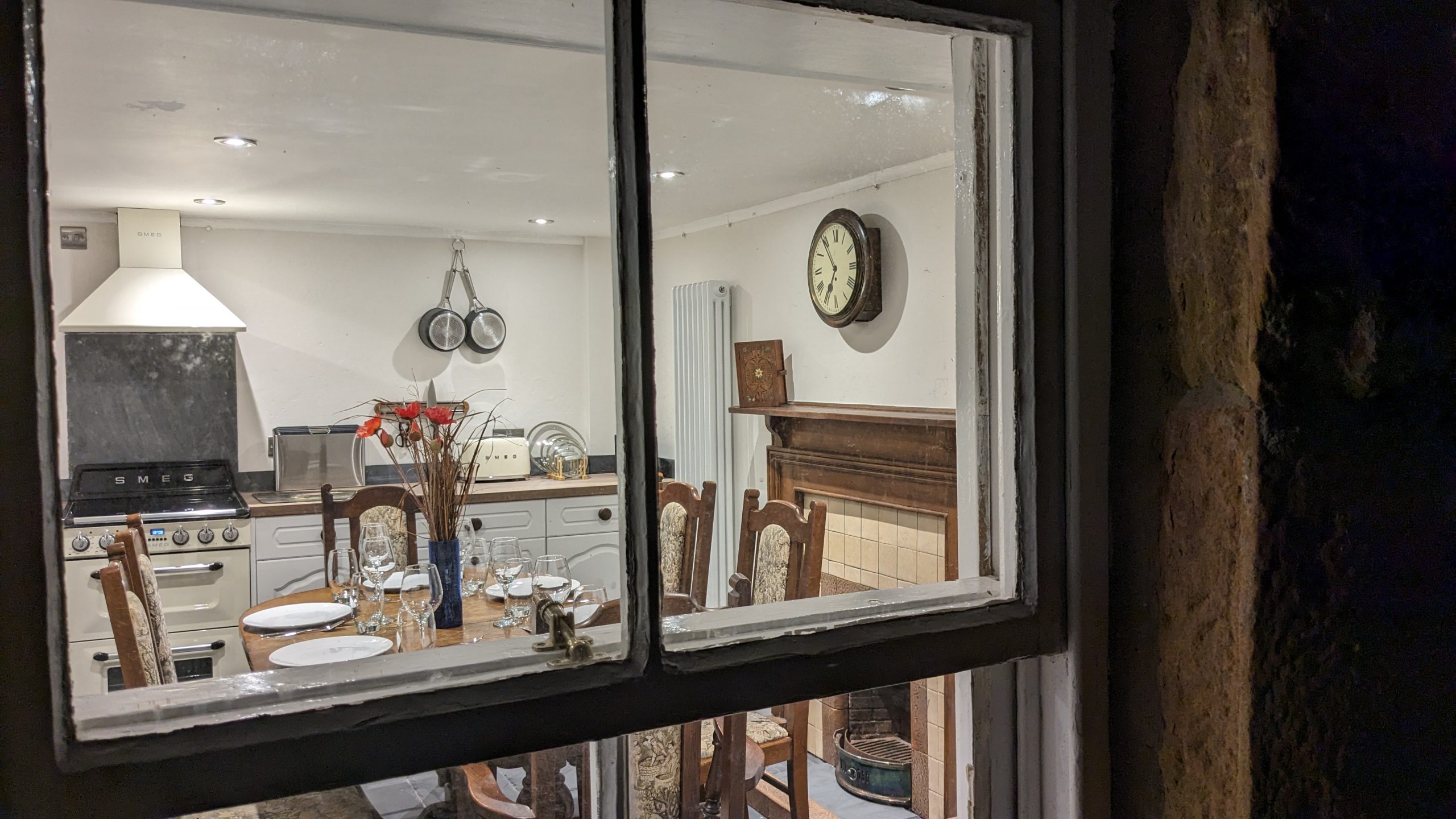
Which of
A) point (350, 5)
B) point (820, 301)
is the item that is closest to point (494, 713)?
point (350, 5)

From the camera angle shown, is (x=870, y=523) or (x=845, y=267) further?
(x=845, y=267)

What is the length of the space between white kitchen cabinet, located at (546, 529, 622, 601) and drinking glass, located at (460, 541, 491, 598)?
1.41 meters

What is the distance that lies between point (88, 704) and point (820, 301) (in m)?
0.67

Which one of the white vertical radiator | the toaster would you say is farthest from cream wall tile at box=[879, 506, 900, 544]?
the toaster

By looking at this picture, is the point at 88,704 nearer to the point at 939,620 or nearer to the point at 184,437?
the point at 939,620

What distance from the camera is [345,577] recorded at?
6.45 feet

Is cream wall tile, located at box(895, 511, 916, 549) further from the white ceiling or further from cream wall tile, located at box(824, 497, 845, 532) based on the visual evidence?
the white ceiling

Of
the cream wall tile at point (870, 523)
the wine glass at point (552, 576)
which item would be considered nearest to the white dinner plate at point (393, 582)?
the wine glass at point (552, 576)

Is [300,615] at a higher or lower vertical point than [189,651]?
lower

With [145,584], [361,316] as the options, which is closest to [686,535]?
[145,584]

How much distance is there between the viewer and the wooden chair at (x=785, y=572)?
54cm

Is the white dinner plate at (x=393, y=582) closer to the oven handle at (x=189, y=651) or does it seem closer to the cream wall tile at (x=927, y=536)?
the oven handle at (x=189, y=651)

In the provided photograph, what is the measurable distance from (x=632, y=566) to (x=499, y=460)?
3.75 ft

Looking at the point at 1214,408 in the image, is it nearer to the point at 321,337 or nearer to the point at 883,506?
the point at 883,506
